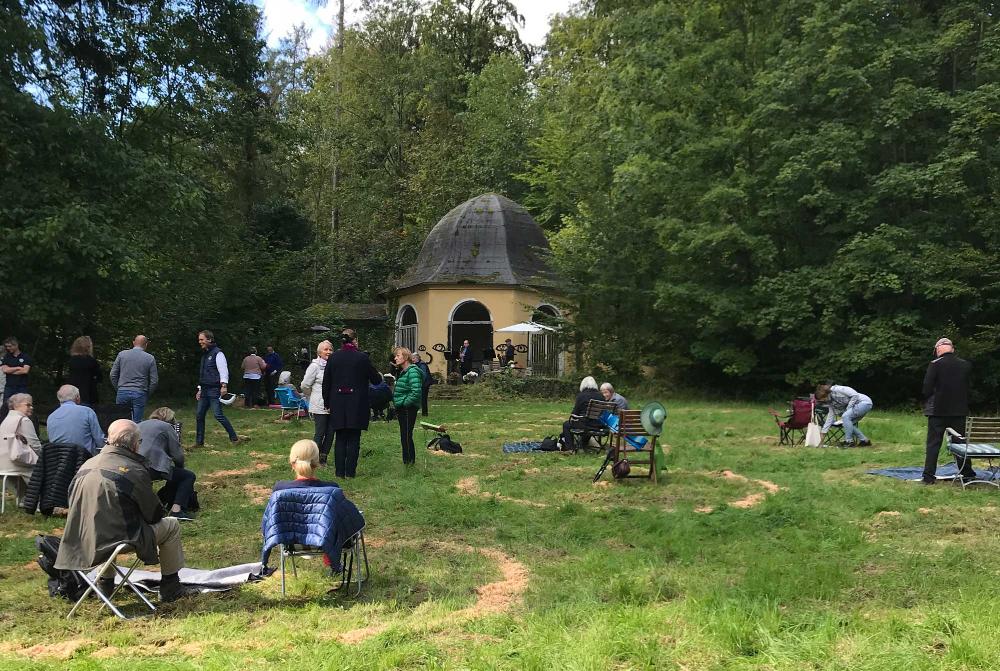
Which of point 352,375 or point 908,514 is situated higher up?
point 352,375

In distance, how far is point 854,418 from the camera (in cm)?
1222

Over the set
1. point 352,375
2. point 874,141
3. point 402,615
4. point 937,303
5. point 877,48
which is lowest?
point 402,615

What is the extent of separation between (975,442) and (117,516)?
8.36 meters

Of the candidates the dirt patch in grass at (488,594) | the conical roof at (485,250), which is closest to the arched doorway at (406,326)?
the conical roof at (485,250)

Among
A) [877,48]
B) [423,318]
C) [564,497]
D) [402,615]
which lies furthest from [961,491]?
[423,318]

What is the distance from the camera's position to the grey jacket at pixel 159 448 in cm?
719

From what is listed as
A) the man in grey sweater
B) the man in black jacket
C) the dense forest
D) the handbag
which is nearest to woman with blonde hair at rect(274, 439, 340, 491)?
the man in grey sweater

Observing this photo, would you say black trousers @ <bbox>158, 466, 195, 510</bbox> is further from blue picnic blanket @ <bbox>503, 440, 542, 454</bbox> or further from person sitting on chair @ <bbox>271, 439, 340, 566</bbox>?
blue picnic blanket @ <bbox>503, 440, 542, 454</bbox>

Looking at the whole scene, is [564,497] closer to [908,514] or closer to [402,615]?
[908,514]

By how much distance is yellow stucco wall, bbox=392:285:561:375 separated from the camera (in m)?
28.1

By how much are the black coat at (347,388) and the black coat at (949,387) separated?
594cm

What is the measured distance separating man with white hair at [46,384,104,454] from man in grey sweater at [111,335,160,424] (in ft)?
8.98

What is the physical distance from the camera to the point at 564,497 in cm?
841

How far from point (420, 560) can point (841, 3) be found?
19.0 meters
